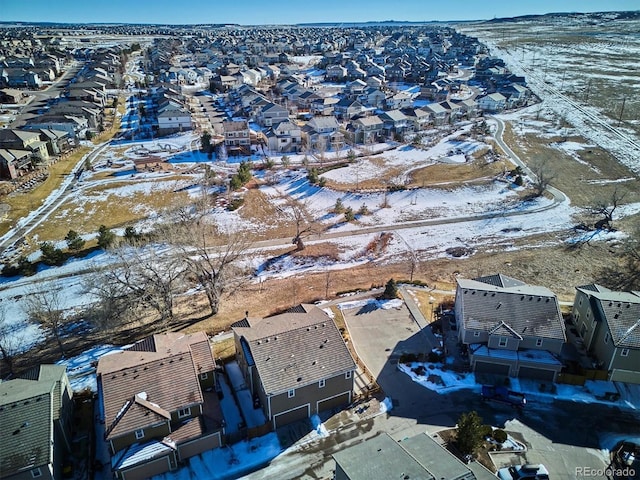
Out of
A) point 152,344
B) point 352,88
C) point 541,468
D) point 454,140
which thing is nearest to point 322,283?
point 152,344

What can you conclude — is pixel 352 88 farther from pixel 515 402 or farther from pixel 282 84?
pixel 515 402

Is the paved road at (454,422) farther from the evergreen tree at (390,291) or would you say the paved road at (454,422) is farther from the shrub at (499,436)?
the evergreen tree at (390,291)

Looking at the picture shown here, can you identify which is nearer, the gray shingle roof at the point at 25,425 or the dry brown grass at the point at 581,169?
the gray shingle roof at the point at 25,425

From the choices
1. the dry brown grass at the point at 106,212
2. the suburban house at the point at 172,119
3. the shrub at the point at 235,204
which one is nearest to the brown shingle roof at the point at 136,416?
the dry brown grass at the point at 106,212

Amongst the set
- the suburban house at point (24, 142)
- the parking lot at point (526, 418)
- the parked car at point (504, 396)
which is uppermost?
the suburban house at point (24, 142)

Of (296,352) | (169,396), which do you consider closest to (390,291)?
(296,352)

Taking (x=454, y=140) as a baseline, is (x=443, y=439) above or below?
below
